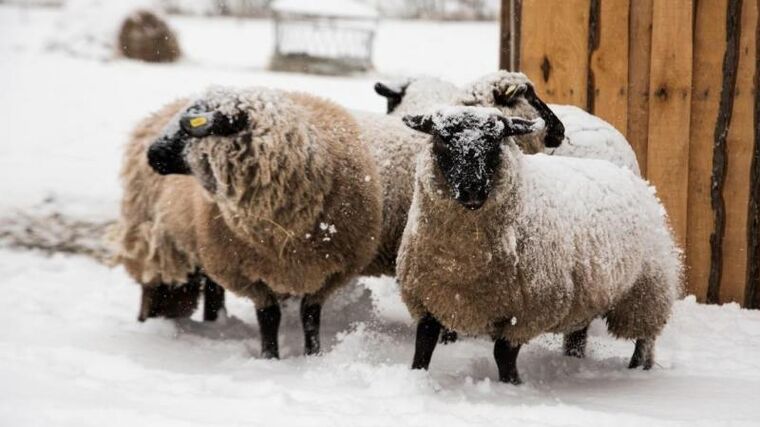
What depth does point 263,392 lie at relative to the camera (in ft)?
14.5

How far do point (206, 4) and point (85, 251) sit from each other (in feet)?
50.8

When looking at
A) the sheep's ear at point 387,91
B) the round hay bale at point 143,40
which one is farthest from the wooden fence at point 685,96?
the round hay bale at point 143,40

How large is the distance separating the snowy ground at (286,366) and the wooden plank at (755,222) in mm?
265

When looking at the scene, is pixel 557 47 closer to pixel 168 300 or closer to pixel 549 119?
pixel 549 119

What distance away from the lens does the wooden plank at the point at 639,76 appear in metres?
6.59

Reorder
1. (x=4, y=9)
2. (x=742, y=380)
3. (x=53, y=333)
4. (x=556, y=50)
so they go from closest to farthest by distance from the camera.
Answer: (x=742, y=380) < (x=53, y=333) < (x=556, y=50) < (x=4, y=9)

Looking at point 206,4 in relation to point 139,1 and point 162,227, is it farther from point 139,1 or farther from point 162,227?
point 162,227

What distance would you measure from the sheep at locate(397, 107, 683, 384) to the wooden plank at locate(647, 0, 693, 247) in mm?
1684

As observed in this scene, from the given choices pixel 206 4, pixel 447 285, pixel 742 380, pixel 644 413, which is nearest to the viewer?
pixel 644 413

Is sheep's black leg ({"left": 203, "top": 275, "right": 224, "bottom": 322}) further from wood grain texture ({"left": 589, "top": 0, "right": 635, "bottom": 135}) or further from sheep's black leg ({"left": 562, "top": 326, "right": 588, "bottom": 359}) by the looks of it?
wood grain texture ({"left": 589, "top": 0, "right": 635, "bottom": 135})

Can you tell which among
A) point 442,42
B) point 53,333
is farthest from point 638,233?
point 442,42

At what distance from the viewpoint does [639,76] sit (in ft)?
21.8

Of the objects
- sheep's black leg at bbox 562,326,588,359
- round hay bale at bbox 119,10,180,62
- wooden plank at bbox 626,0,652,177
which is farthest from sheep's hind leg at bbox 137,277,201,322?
round hay bale at bbox 119,10,180,62

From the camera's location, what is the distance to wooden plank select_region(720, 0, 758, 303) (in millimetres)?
6449
